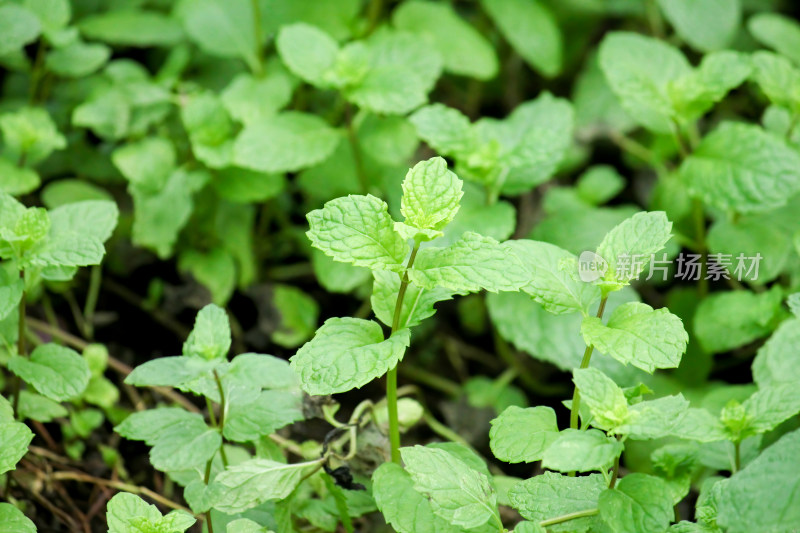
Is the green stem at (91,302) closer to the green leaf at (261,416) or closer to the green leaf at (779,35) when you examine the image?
the green leaf at (261,416)

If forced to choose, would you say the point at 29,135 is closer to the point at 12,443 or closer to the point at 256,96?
the point at 256,96

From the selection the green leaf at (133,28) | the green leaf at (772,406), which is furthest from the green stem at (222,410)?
the green leaf at (133,28)

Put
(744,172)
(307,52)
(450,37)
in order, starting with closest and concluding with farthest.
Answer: (744,172) < (307,52) < (450,37)

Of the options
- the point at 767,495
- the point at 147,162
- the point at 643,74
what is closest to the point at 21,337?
the point at 147,162

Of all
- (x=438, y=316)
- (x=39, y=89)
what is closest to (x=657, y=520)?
(x=438, y=316)

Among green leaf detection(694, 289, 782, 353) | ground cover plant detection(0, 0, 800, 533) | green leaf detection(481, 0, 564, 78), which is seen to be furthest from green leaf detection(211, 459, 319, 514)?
green leaf detection(481, 0, 564, 78)
